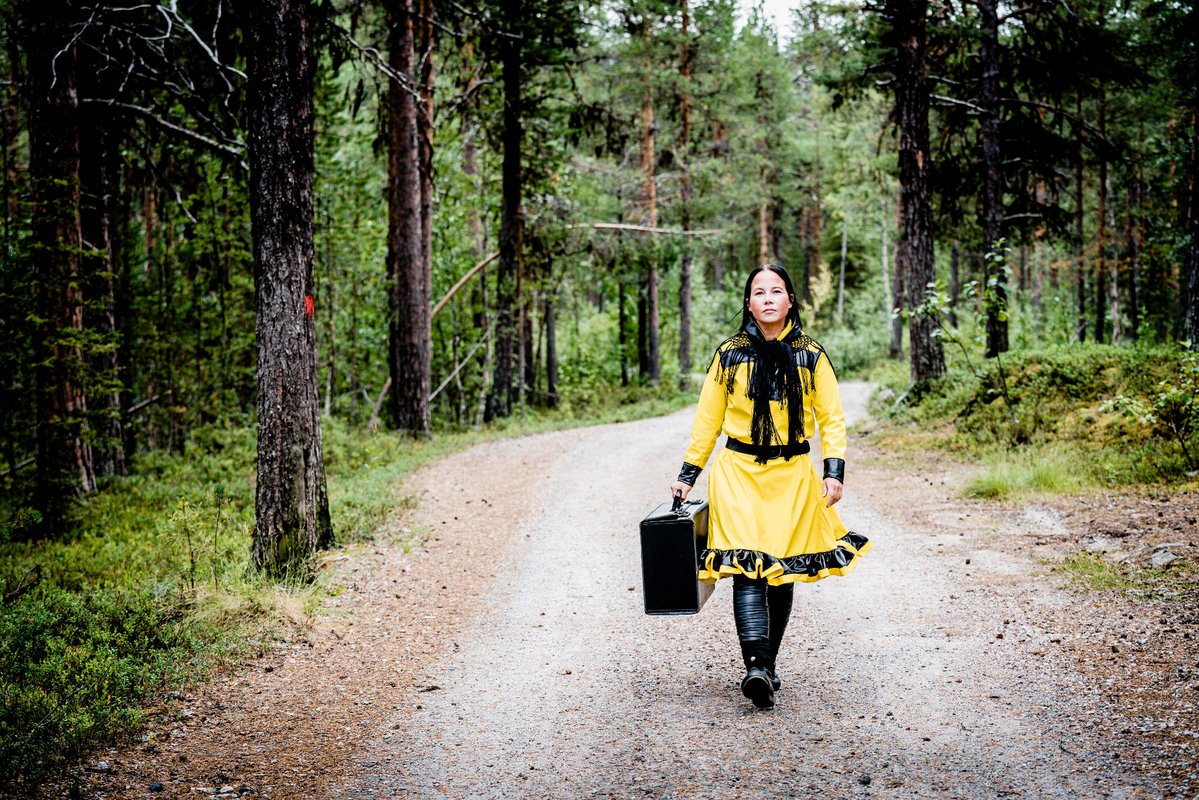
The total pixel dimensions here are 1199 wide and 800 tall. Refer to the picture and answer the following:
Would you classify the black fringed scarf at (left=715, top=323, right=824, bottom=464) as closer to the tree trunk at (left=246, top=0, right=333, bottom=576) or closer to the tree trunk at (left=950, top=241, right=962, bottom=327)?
the tree trunk at (left=246, top=0, right=333, bottom=576)

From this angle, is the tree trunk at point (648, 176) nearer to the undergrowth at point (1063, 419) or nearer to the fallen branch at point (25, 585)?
the undergrowth at point (1063, 419)

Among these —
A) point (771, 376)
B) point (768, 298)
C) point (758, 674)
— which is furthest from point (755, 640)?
point (768, 298)

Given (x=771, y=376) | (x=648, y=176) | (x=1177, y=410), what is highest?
(x=648, y=176)

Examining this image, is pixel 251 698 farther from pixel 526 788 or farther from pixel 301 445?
pixel 301 445

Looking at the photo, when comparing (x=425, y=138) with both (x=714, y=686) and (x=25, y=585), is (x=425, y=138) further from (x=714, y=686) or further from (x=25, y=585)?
(x=714, y=686)

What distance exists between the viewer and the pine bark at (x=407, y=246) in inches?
600

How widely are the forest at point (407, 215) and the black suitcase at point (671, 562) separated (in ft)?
9.09

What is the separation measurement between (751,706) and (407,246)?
13.0m

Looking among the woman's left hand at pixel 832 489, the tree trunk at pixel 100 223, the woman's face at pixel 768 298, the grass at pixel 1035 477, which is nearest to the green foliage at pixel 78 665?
the woman's left hand at pixel 832 489

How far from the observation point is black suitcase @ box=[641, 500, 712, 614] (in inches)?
167

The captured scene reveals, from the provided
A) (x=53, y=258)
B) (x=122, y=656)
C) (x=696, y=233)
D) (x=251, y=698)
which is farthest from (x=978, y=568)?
(x=696, y=233)

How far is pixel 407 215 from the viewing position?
15.8 metres

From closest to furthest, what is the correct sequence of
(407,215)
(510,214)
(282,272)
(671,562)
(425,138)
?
(671,562), (282,272), (407,215), (425,138), (510,214)

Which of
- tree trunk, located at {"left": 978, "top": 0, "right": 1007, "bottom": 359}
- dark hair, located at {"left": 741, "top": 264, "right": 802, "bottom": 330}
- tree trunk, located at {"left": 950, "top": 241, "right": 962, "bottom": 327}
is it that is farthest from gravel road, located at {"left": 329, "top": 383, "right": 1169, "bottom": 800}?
tree trunk, located at {"left": 950, "top": 241, "right": 962, "bottom": 327}
